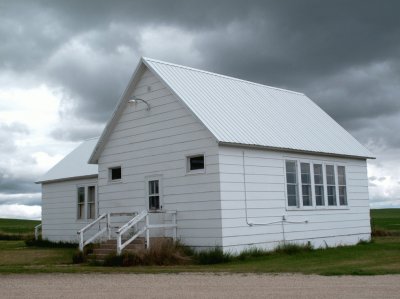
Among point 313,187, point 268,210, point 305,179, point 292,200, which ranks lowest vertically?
point 268,210

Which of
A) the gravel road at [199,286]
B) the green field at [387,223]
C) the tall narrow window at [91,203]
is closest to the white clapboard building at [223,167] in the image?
the tall narrow window at [91,203]

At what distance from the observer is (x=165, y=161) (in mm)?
20828

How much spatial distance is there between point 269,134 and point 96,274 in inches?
350

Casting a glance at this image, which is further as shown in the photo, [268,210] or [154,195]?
[154,195]

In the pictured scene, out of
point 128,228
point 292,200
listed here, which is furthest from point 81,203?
point 292,200

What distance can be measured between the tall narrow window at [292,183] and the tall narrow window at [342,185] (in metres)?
3.36

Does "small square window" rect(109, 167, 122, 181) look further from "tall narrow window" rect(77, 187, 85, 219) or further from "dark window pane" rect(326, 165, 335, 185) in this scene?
"dark window pane" rect(326, 165, 335, 185)

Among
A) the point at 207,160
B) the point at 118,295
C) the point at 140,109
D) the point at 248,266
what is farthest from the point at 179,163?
the point at 118,295

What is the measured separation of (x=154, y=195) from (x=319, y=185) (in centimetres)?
678

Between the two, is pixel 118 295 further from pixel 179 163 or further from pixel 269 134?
pixel 269 134

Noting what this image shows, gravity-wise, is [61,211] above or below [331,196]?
below

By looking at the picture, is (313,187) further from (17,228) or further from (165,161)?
(17,228)

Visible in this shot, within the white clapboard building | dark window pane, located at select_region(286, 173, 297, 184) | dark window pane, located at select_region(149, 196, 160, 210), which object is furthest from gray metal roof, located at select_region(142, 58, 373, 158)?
dark window pane, located at select_region(149, 196, 160, 210)

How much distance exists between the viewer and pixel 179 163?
20250 millimetres
